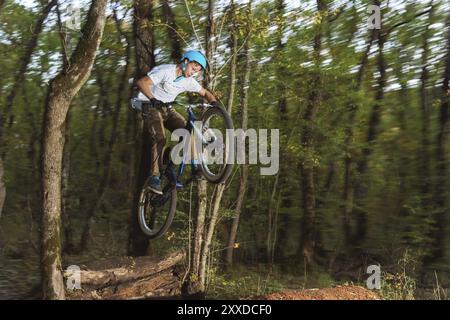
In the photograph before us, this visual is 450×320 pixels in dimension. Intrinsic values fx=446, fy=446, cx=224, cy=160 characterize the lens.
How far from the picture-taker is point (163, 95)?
570 centimetres

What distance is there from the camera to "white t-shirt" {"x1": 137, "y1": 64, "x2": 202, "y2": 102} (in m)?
5.60

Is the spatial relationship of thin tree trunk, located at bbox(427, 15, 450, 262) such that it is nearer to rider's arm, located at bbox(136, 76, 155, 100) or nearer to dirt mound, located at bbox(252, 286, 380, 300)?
dirt mound, located at bbox(252, 286, 380, 300)

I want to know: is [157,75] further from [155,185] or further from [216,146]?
[155,185]

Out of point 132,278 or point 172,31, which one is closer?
point 132,278

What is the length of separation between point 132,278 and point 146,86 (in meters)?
2.80

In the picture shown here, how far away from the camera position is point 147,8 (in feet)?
26.1

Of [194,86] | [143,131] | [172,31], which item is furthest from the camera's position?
[172,31]

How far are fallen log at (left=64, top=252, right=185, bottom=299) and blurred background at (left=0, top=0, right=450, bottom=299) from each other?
2561mm

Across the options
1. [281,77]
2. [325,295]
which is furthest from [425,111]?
[325,295]

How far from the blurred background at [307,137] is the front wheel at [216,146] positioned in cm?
381

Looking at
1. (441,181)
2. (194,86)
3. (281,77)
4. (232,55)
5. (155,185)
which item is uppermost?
(281,77)
